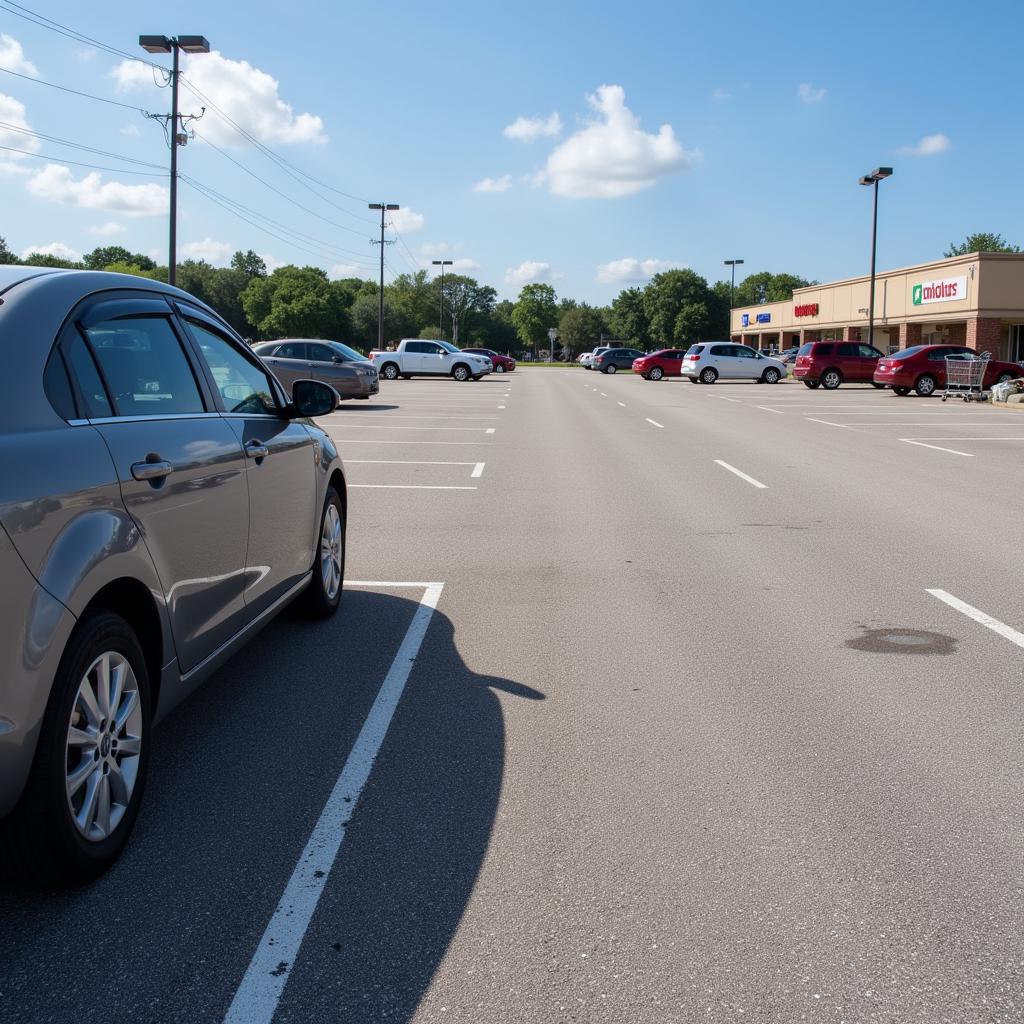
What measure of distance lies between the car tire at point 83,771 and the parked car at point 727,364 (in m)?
44.4

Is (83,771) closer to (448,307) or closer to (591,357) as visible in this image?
(591,357)

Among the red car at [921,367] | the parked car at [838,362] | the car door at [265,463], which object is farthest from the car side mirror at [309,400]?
the parked car at [838,362]

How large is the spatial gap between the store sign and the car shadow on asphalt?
1898 inches

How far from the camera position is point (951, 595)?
704 cm

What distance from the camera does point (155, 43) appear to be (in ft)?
88.9

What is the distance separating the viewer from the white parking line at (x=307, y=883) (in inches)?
104

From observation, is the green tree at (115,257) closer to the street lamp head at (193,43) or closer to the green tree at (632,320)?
the green tree at (632,320)

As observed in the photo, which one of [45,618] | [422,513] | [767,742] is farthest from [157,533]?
[422,513]

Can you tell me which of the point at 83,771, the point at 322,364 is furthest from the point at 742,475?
the point at 322,364

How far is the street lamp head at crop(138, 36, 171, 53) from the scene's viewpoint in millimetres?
26973

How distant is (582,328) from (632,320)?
22.1 metres

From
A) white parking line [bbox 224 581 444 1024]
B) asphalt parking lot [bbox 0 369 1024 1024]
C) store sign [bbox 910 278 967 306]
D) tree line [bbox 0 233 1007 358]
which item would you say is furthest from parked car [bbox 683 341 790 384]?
tree line [bbox 0 233 1007 358]

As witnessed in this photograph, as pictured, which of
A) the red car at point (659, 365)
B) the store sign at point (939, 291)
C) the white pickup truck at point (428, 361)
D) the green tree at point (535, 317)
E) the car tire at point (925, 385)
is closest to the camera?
the car tire at point (925, 385)

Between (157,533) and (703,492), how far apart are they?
925 cm
